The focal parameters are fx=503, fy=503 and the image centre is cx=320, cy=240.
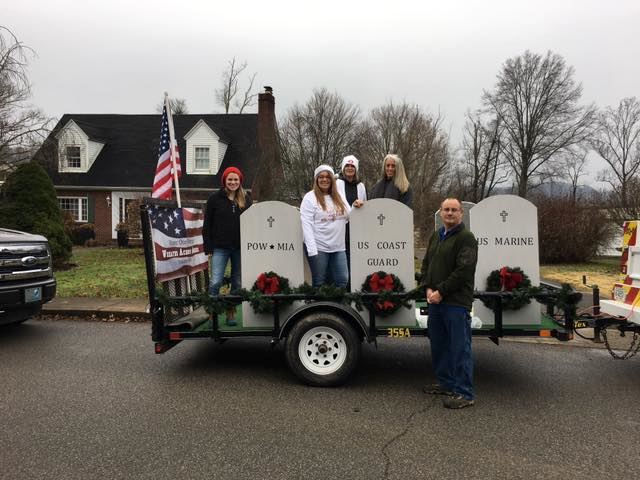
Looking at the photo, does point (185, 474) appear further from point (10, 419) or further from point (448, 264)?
point (448, 264)

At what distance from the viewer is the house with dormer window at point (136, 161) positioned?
80.9ft

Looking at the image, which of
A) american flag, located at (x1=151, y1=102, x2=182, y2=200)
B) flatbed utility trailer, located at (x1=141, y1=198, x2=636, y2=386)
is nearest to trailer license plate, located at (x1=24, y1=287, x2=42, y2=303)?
american flag, located at (x1=151, y1=102, x2=182, y2=200)

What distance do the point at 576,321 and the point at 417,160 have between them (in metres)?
21.9

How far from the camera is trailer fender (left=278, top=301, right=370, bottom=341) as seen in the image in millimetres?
4645

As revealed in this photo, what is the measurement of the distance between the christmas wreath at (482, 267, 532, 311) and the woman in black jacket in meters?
1.37

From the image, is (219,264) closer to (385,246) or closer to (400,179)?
(385,246)

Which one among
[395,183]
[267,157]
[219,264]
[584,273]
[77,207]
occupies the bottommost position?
[584,273]

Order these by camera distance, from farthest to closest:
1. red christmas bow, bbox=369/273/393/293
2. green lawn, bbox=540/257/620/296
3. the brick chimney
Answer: the brick chimney
green lawn, bbox=540/257/620/296
red christmas bow, bbox=369/273/393/293

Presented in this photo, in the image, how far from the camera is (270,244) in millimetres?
5062

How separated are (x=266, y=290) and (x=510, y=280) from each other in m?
2.34

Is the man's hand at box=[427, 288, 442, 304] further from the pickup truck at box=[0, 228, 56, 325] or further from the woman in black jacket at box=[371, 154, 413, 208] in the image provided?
the pickup truck at box=[0, 228, 56, 325]

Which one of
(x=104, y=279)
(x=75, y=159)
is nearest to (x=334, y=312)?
(x=104, y=279)

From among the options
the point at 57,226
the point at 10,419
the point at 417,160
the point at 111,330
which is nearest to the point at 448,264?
the point at 10,419

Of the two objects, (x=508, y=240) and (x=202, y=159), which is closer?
(x=508, y=240)
